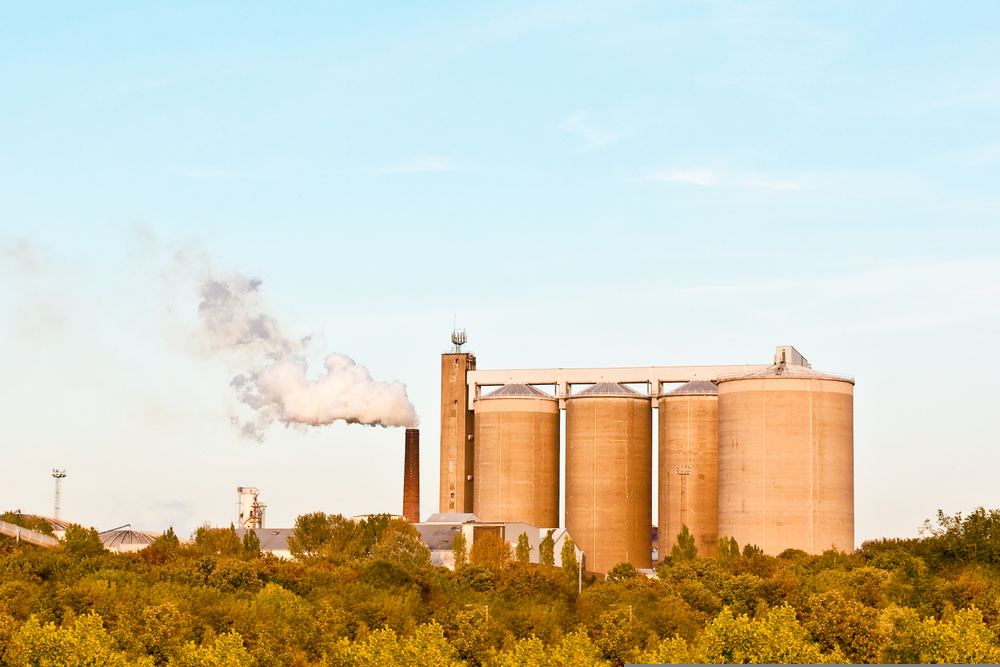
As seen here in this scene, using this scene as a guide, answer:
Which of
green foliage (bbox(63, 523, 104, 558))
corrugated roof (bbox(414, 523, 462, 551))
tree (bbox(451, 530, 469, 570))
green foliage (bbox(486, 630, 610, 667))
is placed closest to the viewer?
green foliage (bbox(486, 630, 610, 667))

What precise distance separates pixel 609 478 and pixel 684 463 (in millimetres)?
6998

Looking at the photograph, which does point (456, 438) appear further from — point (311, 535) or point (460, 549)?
point (460, 549)

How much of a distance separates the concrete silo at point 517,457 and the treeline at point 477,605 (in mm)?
12540

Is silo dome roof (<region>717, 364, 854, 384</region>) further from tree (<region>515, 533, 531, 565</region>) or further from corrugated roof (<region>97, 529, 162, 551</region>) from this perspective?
corrugated roof (<region>97, 529, 162, 551</region>)

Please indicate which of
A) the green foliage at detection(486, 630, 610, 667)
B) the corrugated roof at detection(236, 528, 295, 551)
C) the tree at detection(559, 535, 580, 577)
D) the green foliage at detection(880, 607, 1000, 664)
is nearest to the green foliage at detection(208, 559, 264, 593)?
the tree at detection(559, 535, 580, 577)

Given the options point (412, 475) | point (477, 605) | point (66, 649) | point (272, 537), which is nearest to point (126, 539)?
point (272, 537)

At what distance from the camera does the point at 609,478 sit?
4948 inches

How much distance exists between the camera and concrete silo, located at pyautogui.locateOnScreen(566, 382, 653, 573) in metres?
125

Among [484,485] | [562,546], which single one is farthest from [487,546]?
[484,485]

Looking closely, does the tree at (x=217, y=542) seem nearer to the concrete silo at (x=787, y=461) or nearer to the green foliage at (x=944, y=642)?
the concrete silo at (x=787, y=461)

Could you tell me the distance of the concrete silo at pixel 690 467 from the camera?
120 meters

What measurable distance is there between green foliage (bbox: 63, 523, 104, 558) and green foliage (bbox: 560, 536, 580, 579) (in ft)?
110

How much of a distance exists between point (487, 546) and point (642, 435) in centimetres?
2161

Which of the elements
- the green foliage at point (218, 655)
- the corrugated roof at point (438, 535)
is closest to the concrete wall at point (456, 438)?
the corrugated roof at point (438, 535)
